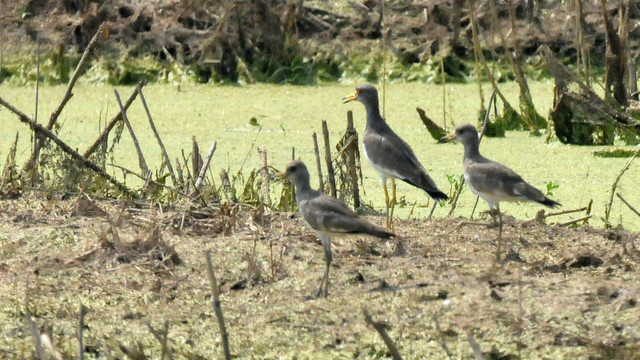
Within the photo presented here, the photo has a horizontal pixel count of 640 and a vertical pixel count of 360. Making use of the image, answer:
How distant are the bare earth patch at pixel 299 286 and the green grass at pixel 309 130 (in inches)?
47.2

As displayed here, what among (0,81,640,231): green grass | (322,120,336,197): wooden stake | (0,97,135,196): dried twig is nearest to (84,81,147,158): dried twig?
(0,97,135,196): dried twig

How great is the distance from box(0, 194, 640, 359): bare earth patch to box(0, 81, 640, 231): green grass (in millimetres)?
1200

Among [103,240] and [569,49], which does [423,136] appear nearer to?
[569,49]

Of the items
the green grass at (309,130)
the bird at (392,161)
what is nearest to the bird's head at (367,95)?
the bird at (392,161)

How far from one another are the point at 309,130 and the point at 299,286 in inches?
187

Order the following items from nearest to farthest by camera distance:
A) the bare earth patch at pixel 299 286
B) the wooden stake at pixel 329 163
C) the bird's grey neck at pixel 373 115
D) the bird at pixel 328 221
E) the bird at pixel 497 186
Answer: the bare earth patch at pixel 299 286 → the bird at pixel 328 221 → the bird at pixel 497 186 → the wooden stake at pixel 329 163 → the bird's grey neck at pixel 373 115

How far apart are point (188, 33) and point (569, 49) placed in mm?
3608

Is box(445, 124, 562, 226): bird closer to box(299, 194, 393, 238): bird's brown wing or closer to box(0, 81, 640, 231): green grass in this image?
box(0, 81, 640, 231): green grass

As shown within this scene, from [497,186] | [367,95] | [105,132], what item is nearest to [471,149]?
[497,186]

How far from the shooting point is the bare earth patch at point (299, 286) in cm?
503

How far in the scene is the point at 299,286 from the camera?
5.66m

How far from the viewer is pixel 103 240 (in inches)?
237

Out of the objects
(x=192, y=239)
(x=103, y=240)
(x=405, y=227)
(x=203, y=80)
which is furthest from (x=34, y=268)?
(x=203, y=80)

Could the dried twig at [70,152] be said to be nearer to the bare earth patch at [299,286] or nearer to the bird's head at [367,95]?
the bare earth patch at [299,286]
